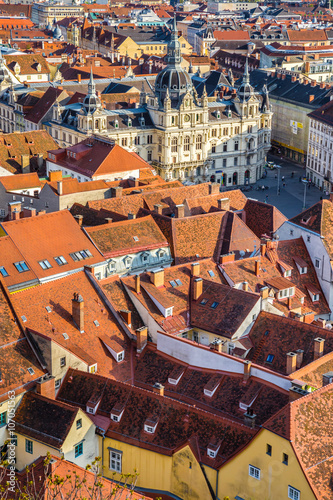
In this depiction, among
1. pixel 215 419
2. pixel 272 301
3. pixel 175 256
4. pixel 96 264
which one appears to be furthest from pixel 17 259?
pixel 215 419

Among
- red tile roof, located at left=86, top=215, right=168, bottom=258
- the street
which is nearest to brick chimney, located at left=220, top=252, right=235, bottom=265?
red tile roof, located at left=86, top=215, right=168, bottom=258

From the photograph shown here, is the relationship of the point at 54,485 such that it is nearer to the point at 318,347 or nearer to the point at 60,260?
the point at 318,347

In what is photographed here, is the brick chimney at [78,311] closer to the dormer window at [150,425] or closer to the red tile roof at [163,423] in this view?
the red tile roof at [163,423]

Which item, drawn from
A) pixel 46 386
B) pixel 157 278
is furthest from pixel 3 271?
pixel 46 386

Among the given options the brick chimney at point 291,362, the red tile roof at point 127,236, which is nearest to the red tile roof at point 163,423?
the brick chimney at point 291,362

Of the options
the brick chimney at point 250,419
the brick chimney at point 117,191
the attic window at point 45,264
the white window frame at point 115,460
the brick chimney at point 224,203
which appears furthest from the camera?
the brick chimney at point 117,191

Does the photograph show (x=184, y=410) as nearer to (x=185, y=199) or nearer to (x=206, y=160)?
(x=185, y=199)
